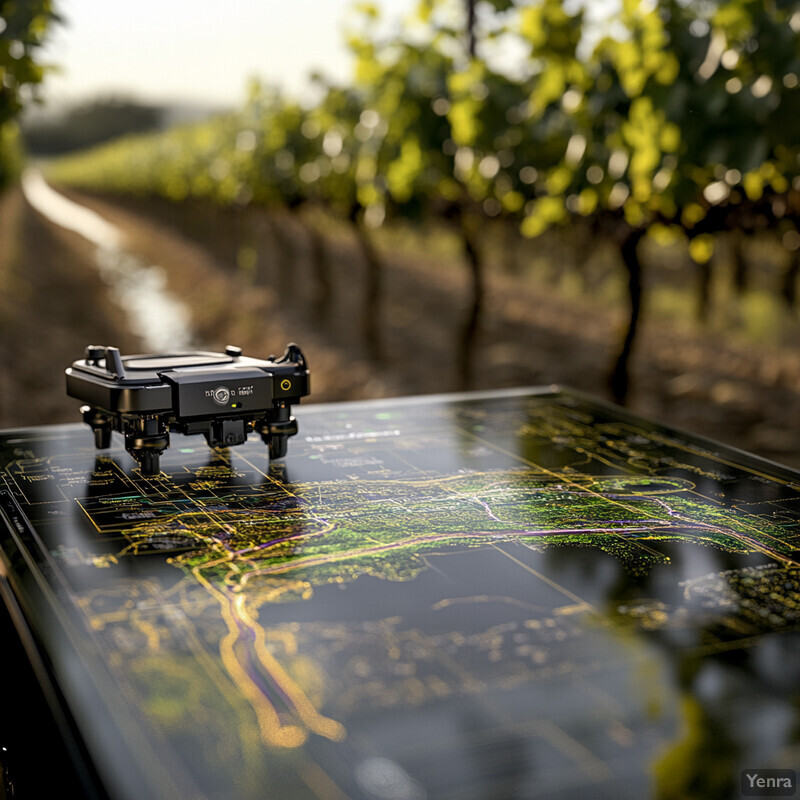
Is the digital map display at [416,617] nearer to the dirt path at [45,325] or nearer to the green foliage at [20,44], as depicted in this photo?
the green foliage at [20,44]

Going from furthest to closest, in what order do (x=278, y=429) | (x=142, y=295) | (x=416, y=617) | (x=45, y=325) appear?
(x=142, y=295)
(x=45, y=325)
(x=278, y=429)
(x=416, y=617)

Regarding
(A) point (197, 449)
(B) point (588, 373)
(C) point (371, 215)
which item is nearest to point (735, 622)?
(A) point (197, 449)

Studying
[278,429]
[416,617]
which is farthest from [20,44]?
[416,617]

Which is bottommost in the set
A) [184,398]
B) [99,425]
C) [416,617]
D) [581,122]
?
[416,617]

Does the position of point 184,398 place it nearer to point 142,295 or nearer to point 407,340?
point 407,340

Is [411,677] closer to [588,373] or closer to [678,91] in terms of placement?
[678,91]

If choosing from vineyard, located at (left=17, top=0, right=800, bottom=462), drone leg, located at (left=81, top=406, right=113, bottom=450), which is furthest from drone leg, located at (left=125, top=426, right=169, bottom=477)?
vineyard, located at (left=17, top=0, right=800, bottom=462)
